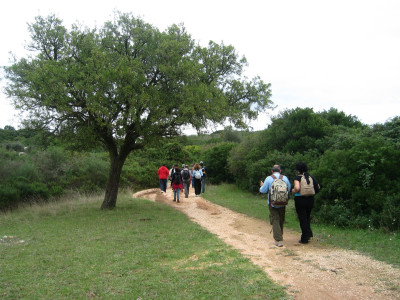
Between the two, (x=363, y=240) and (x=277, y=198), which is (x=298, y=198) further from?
(x=363, y=240)

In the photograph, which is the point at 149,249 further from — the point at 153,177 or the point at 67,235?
the point at 153,177

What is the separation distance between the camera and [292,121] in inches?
865

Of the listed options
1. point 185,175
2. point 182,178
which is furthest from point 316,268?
point 185,175

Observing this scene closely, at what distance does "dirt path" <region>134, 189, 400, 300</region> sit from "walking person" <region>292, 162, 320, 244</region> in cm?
32

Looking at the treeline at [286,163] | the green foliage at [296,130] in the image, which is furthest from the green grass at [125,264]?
the green foliage at [296,130]

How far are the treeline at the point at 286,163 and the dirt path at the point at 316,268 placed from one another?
7.63 ft

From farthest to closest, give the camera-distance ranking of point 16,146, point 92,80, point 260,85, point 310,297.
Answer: point 16,146 → point 260,85 → point 92,80 → point 310,297

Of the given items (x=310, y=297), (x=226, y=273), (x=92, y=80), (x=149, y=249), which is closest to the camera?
(x=310, y=297)

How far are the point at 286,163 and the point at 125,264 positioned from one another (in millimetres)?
13978

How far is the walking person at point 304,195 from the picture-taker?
7.78 m

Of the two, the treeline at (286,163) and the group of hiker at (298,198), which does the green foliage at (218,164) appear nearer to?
the treeline at (286,163)

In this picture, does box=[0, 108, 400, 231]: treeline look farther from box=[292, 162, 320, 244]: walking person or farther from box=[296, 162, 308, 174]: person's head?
box=[296, 162, 308, 174]: person's head

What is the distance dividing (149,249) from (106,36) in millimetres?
9023

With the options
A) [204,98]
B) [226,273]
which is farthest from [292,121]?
[226,273]
